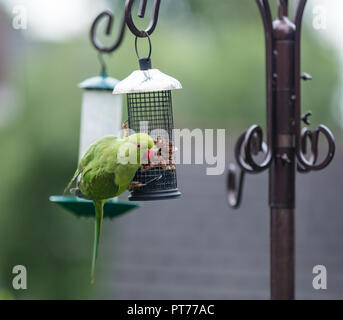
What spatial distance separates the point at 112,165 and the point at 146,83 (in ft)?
1.18

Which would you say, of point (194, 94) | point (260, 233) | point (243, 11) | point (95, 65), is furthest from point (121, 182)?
point (243, 11)

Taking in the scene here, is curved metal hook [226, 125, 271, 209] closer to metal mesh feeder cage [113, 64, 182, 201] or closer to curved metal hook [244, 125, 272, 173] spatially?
curved metal hook [244, 125, 272, 173]

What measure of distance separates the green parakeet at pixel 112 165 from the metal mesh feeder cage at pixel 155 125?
100 millimetres

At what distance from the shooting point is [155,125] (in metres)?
2.71

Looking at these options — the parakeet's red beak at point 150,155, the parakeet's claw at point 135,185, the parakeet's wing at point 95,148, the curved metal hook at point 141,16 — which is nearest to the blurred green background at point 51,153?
the parakeet's wing at point 95,148

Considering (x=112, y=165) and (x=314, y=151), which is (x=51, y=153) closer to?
(x=112, y=165)

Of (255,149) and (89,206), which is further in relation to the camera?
(89,206)

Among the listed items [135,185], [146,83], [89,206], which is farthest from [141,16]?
[89,206]

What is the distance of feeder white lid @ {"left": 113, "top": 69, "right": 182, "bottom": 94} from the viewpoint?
218cm

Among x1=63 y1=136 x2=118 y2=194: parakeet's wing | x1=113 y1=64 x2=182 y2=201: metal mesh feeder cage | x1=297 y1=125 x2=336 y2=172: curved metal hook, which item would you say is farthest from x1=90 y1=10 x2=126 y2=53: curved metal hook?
x1=297 y1=125 x2=336 y2=172: curved metal hook

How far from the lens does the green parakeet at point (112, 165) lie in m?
2.27

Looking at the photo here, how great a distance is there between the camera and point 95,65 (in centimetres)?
656

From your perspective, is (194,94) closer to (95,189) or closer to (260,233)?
(260,233)

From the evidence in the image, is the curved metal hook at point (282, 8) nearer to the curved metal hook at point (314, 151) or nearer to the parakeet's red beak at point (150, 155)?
the curved metal hook at point (314, 151)
